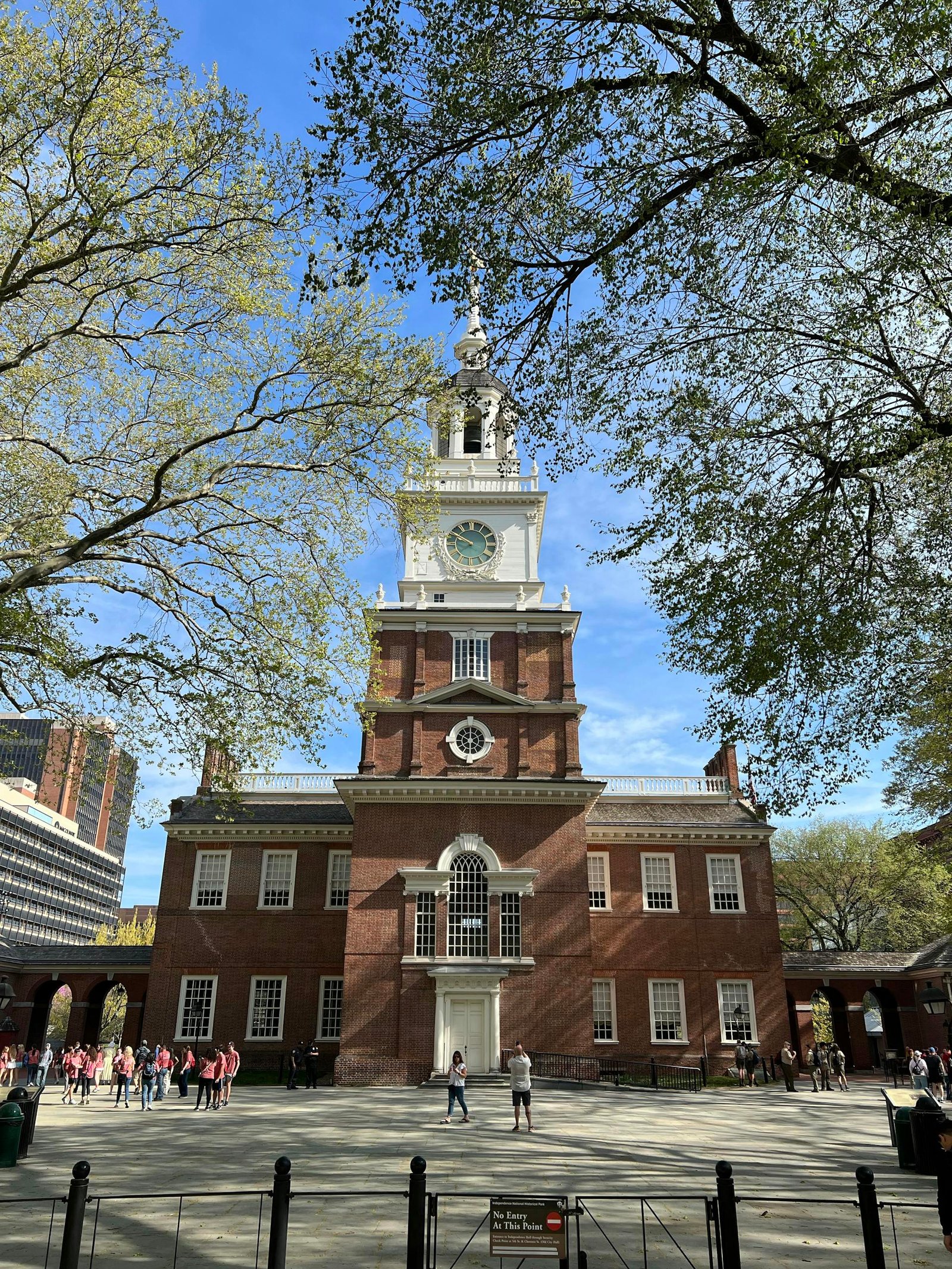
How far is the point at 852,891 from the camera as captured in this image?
1911 inches

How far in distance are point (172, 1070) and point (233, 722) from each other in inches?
787

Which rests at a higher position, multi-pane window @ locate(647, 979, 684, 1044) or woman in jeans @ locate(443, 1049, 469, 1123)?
multi-pane window @ locate(647, 979, 684, 1044)

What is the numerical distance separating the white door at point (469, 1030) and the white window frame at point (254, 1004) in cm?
743

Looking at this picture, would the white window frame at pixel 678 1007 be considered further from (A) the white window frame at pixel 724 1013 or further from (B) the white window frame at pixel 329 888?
(B) the white window frame at pixel 329 888

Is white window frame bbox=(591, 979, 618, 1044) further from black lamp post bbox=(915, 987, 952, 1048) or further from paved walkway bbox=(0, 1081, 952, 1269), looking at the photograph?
black lamp post bbox=(915, 987, 952, 1048)

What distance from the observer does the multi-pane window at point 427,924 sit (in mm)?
28156

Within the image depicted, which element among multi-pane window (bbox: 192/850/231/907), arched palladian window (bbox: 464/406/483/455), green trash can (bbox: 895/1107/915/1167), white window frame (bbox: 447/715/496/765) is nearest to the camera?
green trash can (bbox: 895/1107/915/1167)

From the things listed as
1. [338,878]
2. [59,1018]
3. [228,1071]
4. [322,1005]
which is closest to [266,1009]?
[322,1005]

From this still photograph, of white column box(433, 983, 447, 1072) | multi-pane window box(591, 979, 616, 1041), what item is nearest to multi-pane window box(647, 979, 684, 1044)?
multi-pane window box(591, 979, 616, 1041)

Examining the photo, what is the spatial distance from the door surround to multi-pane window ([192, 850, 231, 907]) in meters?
10.1

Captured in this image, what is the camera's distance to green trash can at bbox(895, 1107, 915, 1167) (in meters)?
13.9

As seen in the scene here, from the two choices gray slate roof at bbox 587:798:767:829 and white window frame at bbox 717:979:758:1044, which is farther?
gray slate roof at bbox 587:798:767:829

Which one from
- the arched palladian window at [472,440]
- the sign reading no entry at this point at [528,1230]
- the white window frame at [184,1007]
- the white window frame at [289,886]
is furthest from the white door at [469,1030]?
the sign reading no entry at this point at [528,1230]

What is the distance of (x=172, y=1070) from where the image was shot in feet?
101
